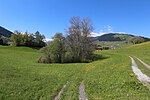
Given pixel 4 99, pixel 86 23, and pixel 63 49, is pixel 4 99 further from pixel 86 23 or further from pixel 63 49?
pixel 86 23

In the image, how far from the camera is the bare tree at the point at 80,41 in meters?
72.4

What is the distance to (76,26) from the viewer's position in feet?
243

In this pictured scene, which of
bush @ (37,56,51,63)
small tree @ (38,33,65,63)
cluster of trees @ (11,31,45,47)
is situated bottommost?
bush @ (37,56,51,63)

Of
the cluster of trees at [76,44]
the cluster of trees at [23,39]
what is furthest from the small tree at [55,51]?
the cluster of trees at [23,39]

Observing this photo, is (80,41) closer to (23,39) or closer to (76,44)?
(76,44)

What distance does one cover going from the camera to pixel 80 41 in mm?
72688

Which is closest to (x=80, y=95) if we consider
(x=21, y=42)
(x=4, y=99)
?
(x=4, y=99)

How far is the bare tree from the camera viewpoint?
238ft

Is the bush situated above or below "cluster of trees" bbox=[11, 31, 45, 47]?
below

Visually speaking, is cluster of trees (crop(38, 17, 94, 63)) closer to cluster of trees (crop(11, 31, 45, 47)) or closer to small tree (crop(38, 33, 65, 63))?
small tree (crop(38, 33, 65, 63))

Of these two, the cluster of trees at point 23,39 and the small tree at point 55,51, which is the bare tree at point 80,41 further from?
the cluster of trees at point 23,39

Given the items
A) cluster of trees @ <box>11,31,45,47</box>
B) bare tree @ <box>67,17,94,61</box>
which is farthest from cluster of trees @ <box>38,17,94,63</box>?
cluster of trees @ <box>11,31,45,47</box>

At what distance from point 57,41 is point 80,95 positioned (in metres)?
51.2

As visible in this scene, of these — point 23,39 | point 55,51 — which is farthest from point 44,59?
point 23,39
